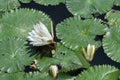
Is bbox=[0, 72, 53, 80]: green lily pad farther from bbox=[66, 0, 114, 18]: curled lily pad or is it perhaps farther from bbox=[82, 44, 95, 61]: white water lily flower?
bbox=[66, 0, 114, 18]: curled lily pad

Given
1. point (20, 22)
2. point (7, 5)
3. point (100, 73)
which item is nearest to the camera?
point (100, 73)

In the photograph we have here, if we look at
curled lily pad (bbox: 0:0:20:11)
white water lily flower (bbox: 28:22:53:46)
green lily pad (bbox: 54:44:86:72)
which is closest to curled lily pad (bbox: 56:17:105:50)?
green lily pad (bbox: 54:44:86:72)

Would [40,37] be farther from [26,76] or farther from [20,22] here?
[20,22]

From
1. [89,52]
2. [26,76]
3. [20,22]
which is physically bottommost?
[26,76]

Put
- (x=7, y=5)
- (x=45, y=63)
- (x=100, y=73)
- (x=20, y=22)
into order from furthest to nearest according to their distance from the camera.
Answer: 1. (x=7, y=5)
2. (x=20, y=22)
3. (x=45, y=63)
4. (x=100, y=73)

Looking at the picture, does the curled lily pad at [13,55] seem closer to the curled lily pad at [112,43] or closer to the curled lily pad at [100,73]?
the curled lily pad at [100,73]

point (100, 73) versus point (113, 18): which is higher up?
point (113, 18)

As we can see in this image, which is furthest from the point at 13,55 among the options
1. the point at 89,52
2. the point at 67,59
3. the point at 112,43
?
the point at 112,43
